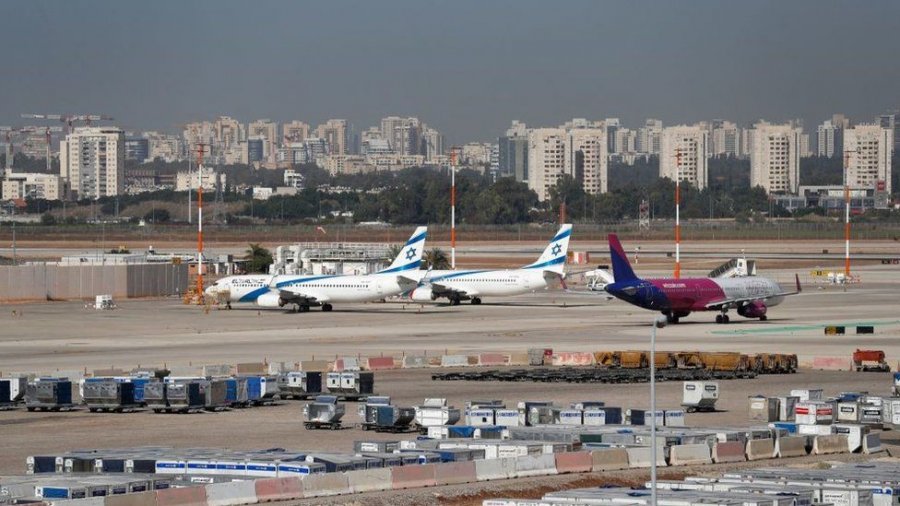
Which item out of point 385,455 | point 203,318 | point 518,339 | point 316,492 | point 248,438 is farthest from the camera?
point 203,318

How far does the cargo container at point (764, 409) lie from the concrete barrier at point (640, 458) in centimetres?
1124

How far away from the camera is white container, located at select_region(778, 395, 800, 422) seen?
179 feet

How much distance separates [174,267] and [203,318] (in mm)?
27993

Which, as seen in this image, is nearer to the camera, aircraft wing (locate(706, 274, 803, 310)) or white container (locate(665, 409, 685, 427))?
white container (locate(665, 409, 685, 427))

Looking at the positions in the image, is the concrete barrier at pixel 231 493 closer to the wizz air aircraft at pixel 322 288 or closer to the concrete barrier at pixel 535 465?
the concrete barrier at pixel 535 465

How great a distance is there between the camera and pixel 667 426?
50.6 meters

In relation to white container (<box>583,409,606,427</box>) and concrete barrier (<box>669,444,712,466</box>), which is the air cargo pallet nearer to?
white container (<box>583,409,606,427</box>)

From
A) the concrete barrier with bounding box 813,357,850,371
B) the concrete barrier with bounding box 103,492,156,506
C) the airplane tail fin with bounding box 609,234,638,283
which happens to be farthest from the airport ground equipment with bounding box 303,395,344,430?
the airplane tail fin with bounding box 609,234,638,283

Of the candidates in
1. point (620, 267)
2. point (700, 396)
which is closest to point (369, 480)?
point (700, 396)

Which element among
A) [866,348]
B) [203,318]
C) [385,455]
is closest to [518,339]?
[866,348]

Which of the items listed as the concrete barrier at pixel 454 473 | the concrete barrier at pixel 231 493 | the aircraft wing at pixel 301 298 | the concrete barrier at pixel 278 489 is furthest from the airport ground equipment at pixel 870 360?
the aircraft wing at pixel 301 298

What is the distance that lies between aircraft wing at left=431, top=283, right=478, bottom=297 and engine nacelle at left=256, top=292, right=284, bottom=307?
12.1 metres

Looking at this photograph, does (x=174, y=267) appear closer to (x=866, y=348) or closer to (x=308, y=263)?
(x=308, y=263)

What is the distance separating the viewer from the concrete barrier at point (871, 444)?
4872cm
